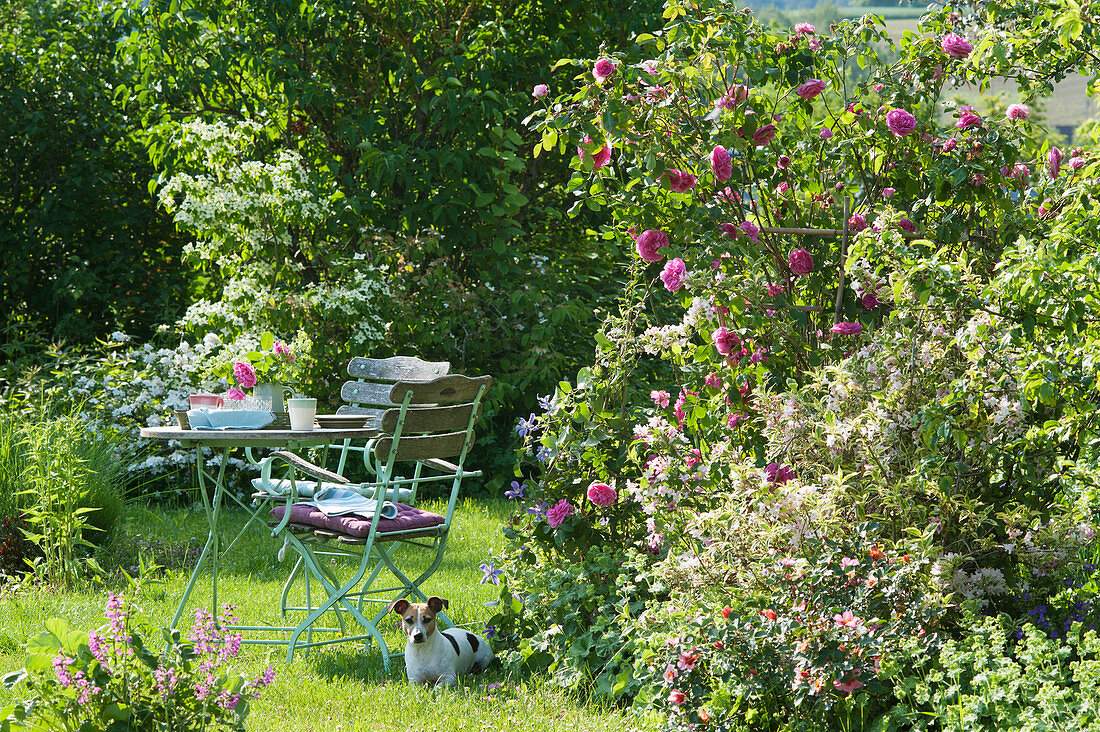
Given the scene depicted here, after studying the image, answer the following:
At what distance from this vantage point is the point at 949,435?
2623 mm

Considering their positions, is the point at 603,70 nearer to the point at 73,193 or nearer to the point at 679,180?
the point at 679,180

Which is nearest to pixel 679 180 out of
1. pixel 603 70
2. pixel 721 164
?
pixel 721 164

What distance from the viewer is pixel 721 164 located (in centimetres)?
341

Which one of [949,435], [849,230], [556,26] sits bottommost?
[949,435]

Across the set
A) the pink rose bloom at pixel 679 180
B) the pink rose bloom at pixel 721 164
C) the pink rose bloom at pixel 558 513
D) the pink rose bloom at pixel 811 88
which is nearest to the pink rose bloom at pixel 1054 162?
the pink rose bloom at pixel 811 88

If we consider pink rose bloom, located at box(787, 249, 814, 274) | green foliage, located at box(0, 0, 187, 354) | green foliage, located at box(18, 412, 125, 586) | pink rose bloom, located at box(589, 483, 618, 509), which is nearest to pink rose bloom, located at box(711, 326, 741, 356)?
pink rose bloom, located at box(787, 249, 814, 274)

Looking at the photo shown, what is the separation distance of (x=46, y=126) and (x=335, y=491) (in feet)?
19.2

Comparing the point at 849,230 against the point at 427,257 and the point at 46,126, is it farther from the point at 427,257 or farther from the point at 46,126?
the point at 46,126

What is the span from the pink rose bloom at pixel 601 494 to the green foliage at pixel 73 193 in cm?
556

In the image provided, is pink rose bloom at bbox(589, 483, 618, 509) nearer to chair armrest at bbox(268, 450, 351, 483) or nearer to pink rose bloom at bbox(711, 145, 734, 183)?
chair armrest at bbox(268, 450, 351, 483)

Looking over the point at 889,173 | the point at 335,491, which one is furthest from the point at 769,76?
the point at 335,491

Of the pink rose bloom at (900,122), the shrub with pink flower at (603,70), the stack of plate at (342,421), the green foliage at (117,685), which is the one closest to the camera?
the green foliage at (117,685)

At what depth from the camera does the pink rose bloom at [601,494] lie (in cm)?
354

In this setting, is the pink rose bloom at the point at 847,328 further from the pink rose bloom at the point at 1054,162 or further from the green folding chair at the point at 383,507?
the green folding chair at the point at 383,507
